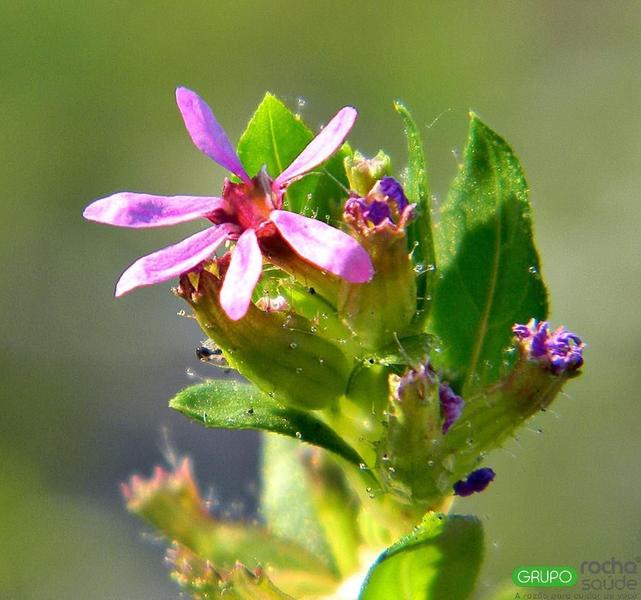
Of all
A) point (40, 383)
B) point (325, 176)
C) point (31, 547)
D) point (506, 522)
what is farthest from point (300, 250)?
point (40, 383)

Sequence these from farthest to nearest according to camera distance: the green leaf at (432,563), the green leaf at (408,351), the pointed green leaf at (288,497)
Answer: the pointed green leaf at (288,497)
the green leaf at (408,351)
the green leaf at (432,563)

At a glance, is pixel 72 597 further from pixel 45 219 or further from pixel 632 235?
pixel 632 235

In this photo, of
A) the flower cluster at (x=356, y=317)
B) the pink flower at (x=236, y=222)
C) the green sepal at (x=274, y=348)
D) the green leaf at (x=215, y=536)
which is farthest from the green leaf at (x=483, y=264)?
the green leaf at (x=215, y=536)

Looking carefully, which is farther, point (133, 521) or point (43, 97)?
point (43, 97)

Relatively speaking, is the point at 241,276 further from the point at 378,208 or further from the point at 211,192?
the point at 211,192

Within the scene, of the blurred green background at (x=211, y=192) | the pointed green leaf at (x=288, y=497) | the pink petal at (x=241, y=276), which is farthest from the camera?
the blurred green background at (x=211, y=192)

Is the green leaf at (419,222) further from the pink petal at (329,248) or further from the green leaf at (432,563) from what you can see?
the green leaf at (432,563)

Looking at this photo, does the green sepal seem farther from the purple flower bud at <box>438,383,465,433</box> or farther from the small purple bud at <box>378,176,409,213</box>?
the small purple bud at <box>378,176,409,213</box>
